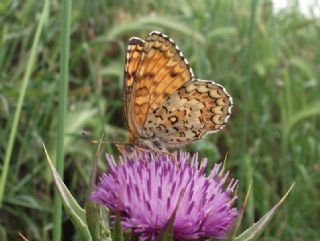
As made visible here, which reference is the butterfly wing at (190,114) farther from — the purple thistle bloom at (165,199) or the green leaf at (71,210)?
the green leaf at (71,210)

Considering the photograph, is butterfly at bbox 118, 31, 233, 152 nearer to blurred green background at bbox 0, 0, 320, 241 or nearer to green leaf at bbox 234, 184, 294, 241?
green leaf at bbox 234, 184, 294, 241

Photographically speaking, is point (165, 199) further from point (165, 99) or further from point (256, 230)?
point (165, 99)

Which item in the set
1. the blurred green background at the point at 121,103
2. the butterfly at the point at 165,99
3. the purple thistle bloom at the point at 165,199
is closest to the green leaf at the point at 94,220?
the purple thistle bloom at the point at 165,199

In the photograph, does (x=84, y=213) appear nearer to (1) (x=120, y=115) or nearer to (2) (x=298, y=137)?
(1) (x=120, y=115)

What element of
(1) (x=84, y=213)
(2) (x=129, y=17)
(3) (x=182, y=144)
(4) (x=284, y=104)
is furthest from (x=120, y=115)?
(1) (x=84, y=213)

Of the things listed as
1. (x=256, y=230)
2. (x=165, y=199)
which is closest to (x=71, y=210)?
(x=165, y=199)

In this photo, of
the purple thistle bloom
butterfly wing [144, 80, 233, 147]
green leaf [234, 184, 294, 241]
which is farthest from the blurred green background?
green leaf [234, 184, 294, 241]
